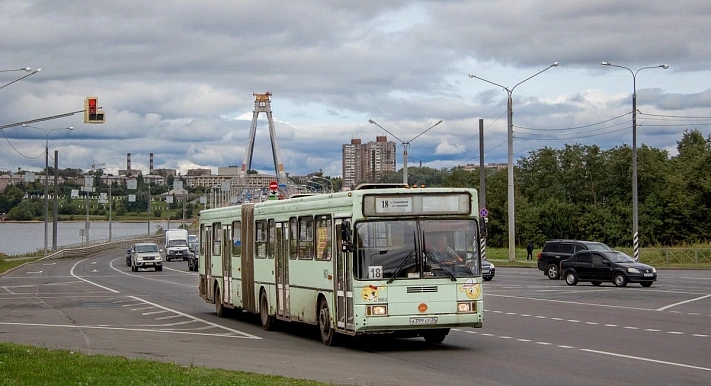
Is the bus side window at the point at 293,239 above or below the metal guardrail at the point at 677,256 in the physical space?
above

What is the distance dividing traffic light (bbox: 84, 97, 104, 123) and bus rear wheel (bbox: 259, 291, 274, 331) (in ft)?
54.9

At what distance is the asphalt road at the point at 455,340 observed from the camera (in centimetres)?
1522

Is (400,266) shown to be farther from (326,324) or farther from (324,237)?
(326,324)

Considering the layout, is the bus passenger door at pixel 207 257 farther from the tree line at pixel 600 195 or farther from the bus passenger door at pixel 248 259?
the tree line at pixel 600 195

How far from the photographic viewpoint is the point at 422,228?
18250 millimetres

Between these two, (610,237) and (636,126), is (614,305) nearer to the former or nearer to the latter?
(636,126)

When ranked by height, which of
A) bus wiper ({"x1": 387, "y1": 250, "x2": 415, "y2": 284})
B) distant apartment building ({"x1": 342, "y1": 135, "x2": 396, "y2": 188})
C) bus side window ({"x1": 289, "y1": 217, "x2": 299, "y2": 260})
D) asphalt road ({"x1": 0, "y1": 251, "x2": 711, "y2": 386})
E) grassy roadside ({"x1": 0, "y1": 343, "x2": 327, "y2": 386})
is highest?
distant apartment building ({"x1": 342, "y1": 135, "x2": 396, "y2": 188})

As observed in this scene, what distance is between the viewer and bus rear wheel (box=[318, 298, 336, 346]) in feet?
63.6

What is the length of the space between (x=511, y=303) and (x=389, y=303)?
1448 centimetres

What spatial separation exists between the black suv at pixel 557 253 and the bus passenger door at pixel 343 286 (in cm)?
2997

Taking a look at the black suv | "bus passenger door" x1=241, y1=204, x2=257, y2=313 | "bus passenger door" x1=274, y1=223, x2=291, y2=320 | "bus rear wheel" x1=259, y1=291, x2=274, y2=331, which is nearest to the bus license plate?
"bus passenger door" x1=274, y1=223, x2=291, y2=320

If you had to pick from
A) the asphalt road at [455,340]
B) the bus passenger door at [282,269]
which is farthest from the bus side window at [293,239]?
the asphalt road at [455,340]

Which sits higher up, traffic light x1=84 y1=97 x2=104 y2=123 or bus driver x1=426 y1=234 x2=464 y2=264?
traffic light x1=84 y1=97 x2=104 y2=123

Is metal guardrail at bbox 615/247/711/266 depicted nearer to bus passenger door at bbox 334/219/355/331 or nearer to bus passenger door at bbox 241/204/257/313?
bus passenger door at bbox 241/204/257/313
